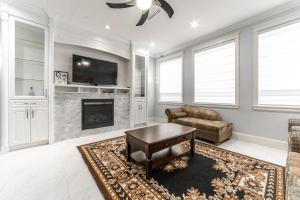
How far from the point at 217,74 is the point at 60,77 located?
421cm

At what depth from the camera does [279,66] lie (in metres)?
2.85

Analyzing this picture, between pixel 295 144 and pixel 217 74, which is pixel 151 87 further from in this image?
pixel 295 144

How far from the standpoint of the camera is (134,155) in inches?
93.4

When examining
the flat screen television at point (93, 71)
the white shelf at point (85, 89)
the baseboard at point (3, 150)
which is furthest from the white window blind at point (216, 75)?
the baseboard at point (3, 150)

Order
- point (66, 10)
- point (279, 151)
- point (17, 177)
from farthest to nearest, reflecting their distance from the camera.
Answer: point (66, 10) < point (279, 151) < point (17, 177)

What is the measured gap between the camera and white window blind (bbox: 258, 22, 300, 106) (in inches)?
105

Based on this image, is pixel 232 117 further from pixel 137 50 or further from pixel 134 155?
pixel 137 50

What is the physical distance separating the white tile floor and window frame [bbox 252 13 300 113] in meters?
0.83

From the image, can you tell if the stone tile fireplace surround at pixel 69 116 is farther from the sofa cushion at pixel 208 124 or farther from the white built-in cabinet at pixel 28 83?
the sofa cushion at pixel 208 124

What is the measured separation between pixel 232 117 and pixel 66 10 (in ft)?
15.0

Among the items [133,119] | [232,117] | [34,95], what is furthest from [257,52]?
[34,95]

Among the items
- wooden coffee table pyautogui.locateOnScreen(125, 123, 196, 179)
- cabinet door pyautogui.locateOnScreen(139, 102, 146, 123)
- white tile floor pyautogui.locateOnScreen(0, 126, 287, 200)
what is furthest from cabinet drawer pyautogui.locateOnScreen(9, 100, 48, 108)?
cabinet door pyautogui.locateOnScreen(139, 102, 146, 123)

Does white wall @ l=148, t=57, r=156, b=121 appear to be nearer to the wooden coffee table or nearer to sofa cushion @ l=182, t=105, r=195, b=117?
sofa cushion @ l=182, t=105, r=195, b=117

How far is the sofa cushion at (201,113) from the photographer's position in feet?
12.3
